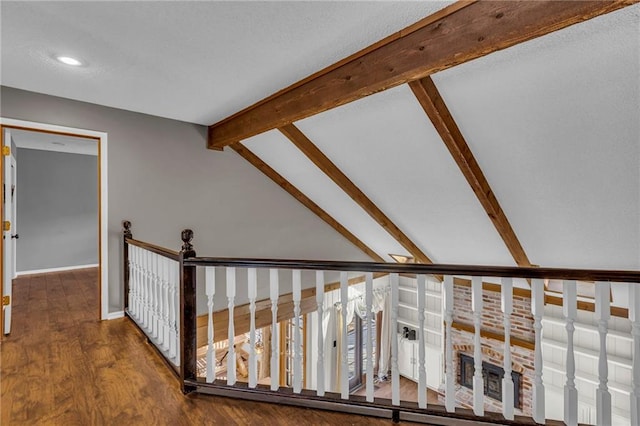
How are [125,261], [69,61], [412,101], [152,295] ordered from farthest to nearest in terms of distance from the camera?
[125,261] → [152,295] → [412,101] → [69,61]

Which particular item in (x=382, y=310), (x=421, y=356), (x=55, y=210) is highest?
(x=55, y=210)

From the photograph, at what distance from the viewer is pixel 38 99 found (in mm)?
3023

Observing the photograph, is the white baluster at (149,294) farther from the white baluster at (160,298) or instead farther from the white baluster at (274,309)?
the white baluster at (274,309)

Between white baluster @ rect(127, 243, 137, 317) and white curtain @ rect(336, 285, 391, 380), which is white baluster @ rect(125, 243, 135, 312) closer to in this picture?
white baluster @ rect(127, 243, 137, 317)

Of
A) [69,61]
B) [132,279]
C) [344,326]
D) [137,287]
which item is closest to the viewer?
[344,326]

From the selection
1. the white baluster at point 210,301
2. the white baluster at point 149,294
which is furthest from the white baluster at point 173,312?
the white baluster at point 149,294

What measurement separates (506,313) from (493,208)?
2.03m

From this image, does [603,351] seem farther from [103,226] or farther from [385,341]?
[385,341]

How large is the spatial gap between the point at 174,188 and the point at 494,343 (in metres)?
5.57

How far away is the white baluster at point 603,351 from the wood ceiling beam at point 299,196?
155 inches

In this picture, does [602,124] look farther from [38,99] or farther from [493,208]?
[38,99]

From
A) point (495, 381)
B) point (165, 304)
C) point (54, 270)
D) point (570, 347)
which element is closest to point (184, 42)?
point (165, 304)

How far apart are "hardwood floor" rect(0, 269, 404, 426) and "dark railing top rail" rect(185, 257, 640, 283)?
0.83m

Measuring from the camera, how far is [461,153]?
9.32 ft
